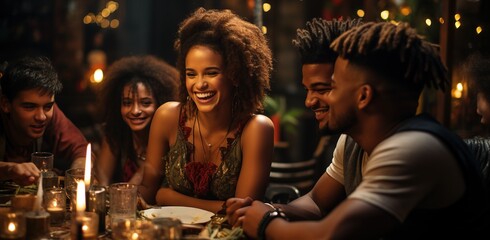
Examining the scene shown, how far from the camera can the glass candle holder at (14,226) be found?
7.67 feet

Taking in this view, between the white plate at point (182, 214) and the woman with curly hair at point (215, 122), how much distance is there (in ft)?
1.23

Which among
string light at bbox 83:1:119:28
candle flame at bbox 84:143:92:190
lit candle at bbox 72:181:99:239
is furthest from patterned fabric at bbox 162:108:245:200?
string light at bbox 83:1:119:28

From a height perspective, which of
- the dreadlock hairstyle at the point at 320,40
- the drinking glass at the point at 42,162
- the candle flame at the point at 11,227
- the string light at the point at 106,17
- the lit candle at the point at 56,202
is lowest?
the candle flame at the point at 11,227

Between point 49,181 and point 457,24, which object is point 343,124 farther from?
point 457,24

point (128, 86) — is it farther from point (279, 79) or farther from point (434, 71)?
point (279, 79)

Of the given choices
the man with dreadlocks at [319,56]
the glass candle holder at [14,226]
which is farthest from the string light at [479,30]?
the glass candle holder at [14,226]

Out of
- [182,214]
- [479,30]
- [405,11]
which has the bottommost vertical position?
[182,214]

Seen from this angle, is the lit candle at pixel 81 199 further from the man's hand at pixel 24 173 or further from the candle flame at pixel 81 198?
the man's hand at pixel 24 173

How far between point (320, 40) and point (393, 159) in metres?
1.02

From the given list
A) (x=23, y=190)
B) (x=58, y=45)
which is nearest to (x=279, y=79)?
(x=58, y=45)

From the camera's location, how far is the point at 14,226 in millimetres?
2340

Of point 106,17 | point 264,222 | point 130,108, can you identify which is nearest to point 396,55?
point 264,222

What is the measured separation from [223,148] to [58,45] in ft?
18.9

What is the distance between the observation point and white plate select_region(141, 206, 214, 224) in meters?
2.72
